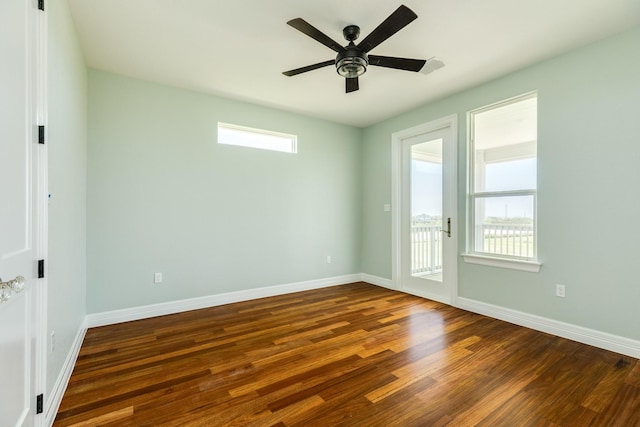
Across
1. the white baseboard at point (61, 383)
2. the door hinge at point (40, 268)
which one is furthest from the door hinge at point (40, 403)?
the door hinge at point (40, 268)

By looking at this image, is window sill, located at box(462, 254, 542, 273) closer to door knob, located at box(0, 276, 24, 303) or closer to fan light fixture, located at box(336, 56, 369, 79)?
fan light fixture, located at box(336, 56, 369, 79)

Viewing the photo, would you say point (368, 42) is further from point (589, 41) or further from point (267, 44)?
point (589, 41)

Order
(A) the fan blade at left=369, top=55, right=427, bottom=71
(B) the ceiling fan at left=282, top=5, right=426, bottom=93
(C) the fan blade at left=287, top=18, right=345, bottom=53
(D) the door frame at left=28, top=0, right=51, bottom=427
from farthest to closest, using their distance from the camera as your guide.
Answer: (A) the fan blade at left=369, top=55, right=427, bottom=71 < (B) the ceiling fan at left=282, top=5, right=426, bottom=93 < (C) the fan blade at left=287, top=18, right=345, bottom=53 < (D) the door frame at left=28, top=0, right=51, bottom=427

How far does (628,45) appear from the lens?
2.42m

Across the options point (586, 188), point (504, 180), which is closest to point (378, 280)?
point (504, 180)

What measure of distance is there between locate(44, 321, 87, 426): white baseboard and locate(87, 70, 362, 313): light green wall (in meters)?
0.72

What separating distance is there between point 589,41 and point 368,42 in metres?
2.07

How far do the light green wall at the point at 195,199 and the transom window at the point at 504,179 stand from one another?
2095mm

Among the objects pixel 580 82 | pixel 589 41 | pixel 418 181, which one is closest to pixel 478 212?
pixel 418 181

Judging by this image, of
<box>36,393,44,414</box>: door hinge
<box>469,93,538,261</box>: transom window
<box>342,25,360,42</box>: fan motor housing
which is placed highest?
<box>342,25,360,42</box>: fan motor housing

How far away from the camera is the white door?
1.06 meters

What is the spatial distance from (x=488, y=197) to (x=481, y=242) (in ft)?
1.79

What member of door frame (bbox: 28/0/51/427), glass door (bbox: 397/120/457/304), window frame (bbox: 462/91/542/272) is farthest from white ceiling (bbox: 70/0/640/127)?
door frame (bbox: 28/0/51/427)

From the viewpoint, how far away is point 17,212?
1199 mm
